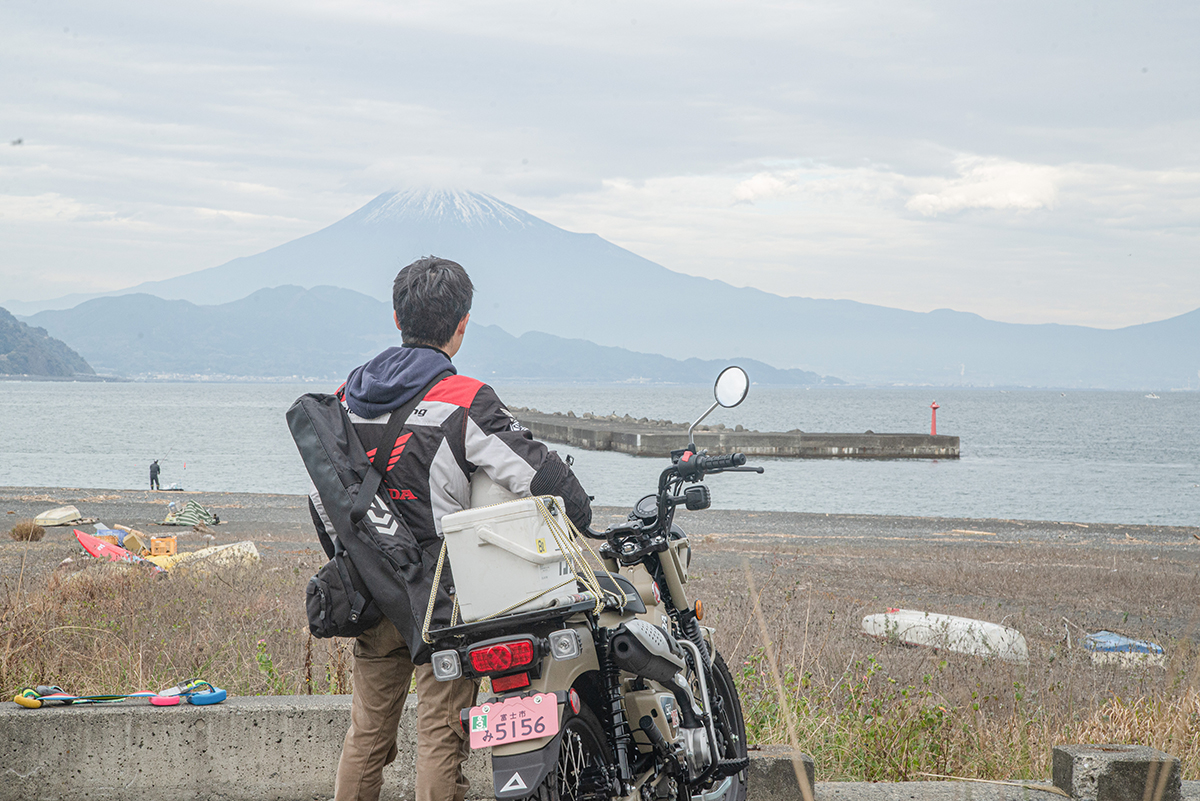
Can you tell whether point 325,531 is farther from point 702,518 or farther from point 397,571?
point 702,518

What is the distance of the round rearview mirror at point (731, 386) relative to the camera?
3.85 meters

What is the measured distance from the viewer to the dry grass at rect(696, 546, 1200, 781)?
14.9ft

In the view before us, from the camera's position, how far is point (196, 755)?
13.7 feet

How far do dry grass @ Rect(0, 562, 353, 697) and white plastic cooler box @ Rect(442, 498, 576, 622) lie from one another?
86.3 inches

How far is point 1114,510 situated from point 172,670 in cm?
4161

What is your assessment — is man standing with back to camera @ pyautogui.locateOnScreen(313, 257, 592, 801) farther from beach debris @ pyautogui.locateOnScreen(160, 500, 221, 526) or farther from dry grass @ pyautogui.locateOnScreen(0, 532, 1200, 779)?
beach debris @ pyautogui.locateOnScreen(160, 500, 221, 526)

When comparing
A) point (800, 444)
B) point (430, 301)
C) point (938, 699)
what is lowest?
point (800, 444)

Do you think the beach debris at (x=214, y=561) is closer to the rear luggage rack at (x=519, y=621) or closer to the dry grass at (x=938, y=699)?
the dry grass at (x=938, y=699)

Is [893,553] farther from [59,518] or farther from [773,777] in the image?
[59,518]

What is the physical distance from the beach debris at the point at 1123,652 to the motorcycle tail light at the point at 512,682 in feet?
18.4

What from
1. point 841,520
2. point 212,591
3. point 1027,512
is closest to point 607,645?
point 212,591

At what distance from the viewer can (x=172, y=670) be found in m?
5.43

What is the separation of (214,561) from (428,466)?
10.0 meters

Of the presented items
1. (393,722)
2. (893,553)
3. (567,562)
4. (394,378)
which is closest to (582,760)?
(567,562)
